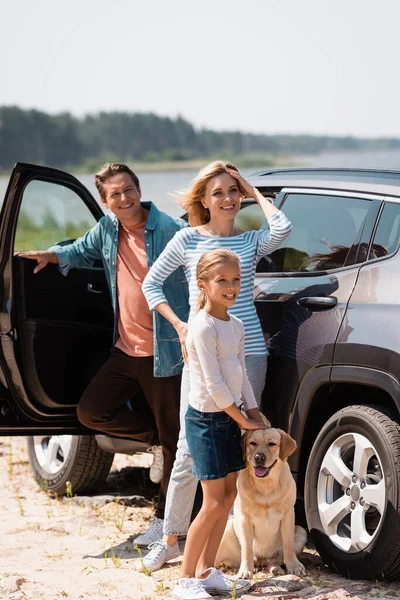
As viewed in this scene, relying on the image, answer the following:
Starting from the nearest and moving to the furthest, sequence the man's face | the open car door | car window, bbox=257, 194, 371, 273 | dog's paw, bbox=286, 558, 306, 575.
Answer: dog's paw, bbox=286, 558, 306, 575, car window, bbox=257, 194, 371, 273, the man's face, the open car door

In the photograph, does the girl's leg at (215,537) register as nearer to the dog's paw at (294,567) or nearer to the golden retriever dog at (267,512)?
the golden retriever dog at (267,512)

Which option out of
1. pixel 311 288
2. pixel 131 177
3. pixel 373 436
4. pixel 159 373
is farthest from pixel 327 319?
pixel 131 177

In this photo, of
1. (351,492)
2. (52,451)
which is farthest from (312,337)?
(52,451)

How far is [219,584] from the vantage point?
454 centimetres

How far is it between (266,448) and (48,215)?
235cm

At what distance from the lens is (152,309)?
499 cm

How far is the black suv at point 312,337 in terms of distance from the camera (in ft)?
14.9

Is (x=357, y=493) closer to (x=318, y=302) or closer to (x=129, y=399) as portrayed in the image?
(x=318, y=302)

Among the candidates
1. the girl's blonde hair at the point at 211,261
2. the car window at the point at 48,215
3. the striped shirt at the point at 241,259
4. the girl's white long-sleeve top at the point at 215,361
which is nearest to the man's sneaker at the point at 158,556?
the girl's white long-sleeve top at the point at 215,361

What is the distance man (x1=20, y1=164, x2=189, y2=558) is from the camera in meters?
5.34

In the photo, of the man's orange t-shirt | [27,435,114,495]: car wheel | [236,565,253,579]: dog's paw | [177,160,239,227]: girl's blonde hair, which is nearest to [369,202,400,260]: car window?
[177,160,239,227]: girl's blonde hair

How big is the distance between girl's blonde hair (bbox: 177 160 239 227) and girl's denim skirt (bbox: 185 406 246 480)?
107 centimetres

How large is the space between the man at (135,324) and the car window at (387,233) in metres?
1.09

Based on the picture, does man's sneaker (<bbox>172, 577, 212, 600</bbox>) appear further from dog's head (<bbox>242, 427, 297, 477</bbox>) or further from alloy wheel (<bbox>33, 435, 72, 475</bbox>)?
alloy wheel (<bbox>33, 435, 72, 475</bbox>)
